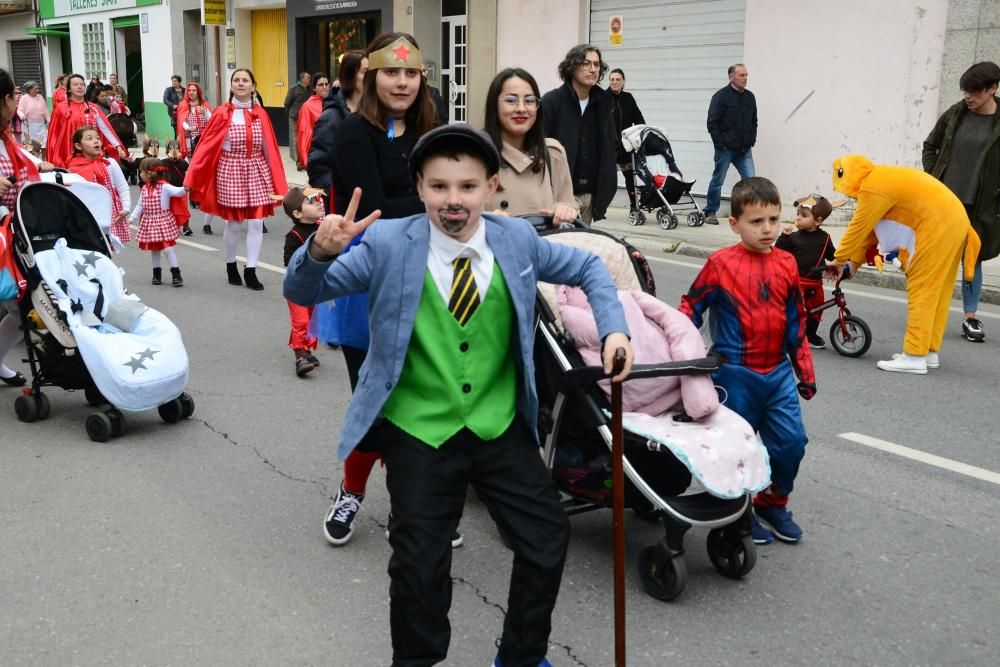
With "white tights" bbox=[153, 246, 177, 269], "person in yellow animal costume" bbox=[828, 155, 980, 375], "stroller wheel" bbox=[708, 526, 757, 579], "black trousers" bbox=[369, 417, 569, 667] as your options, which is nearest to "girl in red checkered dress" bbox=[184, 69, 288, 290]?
"white tights" bbox=[153, 246, 177, 269]

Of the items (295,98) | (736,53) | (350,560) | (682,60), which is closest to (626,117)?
(736,53)

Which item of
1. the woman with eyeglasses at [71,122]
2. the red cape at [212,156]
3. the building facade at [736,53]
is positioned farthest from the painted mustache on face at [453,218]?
the building facade at [736,53]

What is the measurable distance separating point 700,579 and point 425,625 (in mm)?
1439

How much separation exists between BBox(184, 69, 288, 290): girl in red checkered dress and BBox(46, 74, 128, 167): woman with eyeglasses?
271 cm

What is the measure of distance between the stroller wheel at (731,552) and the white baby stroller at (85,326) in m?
3.00

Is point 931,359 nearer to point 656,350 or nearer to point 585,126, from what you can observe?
point 585,126

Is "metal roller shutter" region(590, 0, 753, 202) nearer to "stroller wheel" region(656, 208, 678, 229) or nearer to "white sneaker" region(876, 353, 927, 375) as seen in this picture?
"stroller wheel" region(656, 208, 678, 229)

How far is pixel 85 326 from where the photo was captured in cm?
560

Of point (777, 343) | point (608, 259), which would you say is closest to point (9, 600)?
point (608, 259)

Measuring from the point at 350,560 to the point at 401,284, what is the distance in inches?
61.9

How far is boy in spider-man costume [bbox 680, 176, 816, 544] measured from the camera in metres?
4.05

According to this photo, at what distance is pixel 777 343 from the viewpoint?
13.4 feet

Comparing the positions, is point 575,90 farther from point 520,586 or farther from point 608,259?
point 520,586

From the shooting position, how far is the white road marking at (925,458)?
510 cm
